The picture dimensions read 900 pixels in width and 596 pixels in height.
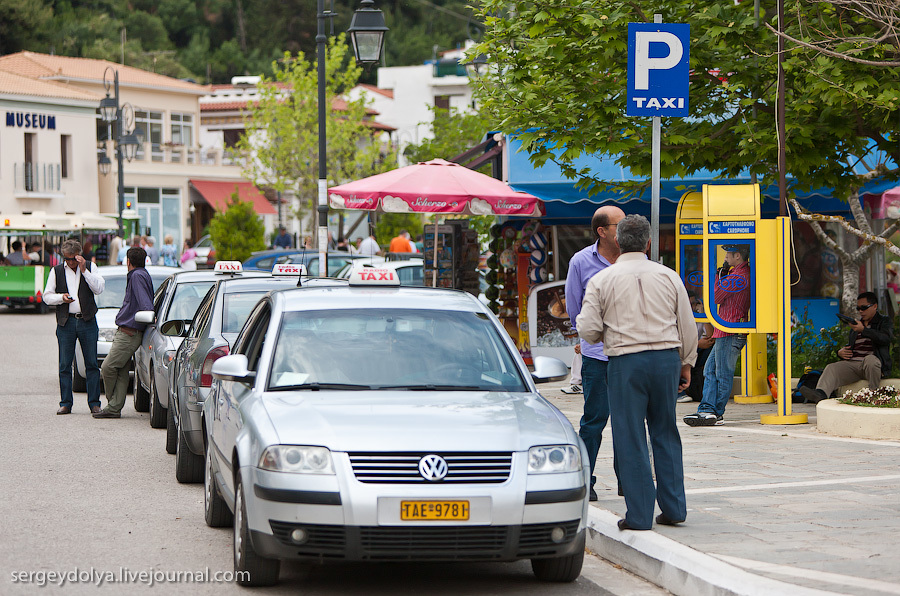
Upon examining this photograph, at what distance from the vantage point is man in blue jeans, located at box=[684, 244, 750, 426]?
1184 centimetres

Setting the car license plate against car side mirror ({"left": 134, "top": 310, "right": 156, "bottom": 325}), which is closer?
the car license plate

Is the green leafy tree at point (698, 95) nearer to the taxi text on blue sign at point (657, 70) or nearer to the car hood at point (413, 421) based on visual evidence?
the taxi text on blue sign at point (657, 70)

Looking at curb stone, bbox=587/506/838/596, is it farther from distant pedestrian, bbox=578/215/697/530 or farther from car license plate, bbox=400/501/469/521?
car license plate, bbox=400/501/469/521

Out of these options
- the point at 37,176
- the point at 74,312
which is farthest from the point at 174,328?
the point at 37,176

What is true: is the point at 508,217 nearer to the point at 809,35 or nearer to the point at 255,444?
the point at 809,35

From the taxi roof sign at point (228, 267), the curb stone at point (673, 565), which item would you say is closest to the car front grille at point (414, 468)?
the curb stone at point (673, 565)

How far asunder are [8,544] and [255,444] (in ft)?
7.35

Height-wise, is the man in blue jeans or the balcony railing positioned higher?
the balcony railing

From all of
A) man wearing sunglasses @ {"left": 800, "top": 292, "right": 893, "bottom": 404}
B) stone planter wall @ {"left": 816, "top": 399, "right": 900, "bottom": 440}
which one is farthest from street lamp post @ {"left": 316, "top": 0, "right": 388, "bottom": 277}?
stone planter wall @ {"left": 816, "top": 399, "right": 900, "bottom": 440}

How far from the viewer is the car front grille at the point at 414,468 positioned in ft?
18.4

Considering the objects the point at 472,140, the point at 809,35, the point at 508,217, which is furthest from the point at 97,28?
the point at 809,35

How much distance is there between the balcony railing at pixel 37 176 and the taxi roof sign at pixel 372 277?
49.9 meters

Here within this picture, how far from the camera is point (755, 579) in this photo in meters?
5.69

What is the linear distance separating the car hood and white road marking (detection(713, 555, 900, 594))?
3.52 feet
